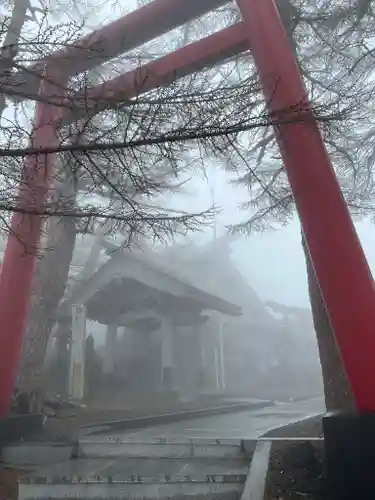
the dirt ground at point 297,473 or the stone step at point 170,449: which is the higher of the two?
the stone step at point 170,449

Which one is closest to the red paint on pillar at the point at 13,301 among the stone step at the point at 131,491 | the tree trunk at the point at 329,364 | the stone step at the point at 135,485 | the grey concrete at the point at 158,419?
the grey concrete at the point at 158,419

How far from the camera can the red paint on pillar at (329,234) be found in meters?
3.50

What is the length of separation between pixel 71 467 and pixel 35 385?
3.12 meters

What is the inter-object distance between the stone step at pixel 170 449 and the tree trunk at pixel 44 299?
287 cm

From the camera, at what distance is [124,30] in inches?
193

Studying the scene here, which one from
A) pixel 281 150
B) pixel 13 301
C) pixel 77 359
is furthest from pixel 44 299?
pixel 281 150

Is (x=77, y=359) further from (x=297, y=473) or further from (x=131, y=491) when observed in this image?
(x=297, y=473)

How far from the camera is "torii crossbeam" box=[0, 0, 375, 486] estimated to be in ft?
10.4

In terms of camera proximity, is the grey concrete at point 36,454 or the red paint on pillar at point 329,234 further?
the grey concrete at point 36,454

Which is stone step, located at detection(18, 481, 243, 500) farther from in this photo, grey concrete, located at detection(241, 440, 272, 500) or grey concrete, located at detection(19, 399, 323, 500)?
grey concrete, located at detection(241, 440, 272, 500)

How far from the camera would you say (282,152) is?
4117 millimetres

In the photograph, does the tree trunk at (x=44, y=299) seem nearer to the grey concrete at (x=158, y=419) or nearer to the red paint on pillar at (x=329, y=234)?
the grey concrete at (x=158, y=419)

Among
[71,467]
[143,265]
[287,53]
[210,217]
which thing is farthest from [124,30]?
[143,265]

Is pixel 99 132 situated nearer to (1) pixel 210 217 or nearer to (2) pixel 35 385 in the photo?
(1) pixel 210 217
